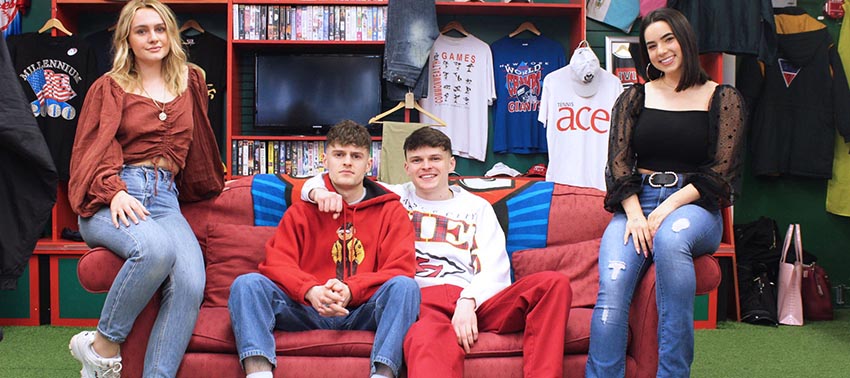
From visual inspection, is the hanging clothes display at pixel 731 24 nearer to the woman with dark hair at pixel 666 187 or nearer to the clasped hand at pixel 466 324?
the woman with dark hair at pixel 666 187

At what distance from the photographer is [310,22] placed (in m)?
4.71

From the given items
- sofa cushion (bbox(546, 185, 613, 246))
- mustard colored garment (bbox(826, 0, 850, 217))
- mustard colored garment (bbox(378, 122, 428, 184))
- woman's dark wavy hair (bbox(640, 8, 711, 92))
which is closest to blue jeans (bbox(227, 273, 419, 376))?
sofa cushion (bbox(546, 185, 613, 246))

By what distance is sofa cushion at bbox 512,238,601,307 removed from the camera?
291 centimetres

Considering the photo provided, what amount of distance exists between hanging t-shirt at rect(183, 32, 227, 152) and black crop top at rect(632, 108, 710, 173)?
2.88 metres

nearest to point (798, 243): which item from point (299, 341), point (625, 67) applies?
point (625, 67)

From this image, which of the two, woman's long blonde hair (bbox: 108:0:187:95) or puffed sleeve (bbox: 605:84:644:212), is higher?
woman's long blonde hair (bbox: 108:0:187:95)

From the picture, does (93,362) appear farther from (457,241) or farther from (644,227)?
(644,227)

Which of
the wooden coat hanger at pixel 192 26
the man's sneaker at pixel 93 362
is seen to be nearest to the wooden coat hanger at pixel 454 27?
the wooden coat hanger at pixel 192 26

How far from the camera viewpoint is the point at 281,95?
4867 millimetres

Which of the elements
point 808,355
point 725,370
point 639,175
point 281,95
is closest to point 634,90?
point 639,175

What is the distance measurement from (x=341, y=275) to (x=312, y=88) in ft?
7.63

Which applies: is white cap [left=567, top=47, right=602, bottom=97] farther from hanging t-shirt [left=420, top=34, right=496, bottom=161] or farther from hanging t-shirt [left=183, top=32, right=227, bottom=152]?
hanging t-shirt [left=183, top=32, right=227, bottom=152]

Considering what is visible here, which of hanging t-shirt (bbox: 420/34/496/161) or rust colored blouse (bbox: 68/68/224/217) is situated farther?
hanging t-shirt (bbox: 420/34/496/161)

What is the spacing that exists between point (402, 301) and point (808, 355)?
7.49 feet
